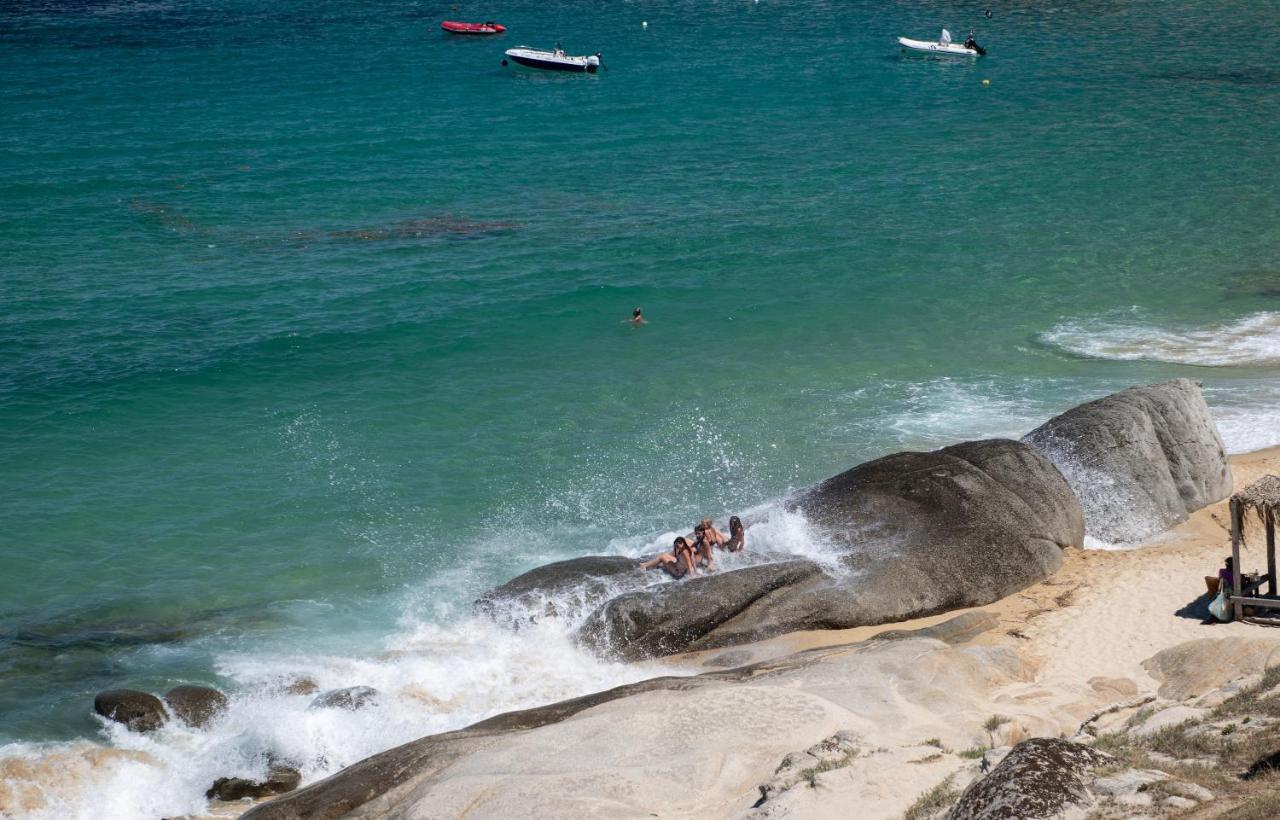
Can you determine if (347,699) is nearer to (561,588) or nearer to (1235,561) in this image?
(561,588)

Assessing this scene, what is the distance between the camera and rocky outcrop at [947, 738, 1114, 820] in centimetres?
991

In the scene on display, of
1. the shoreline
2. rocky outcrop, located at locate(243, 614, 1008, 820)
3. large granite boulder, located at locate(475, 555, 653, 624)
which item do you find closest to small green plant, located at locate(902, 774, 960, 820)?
the shoreline

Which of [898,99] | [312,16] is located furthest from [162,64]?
[898,99]

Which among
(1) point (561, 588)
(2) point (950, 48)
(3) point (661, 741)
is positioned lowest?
(1) point (561, 588)

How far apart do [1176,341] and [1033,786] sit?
23.7 metres

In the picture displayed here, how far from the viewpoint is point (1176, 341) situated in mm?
31062

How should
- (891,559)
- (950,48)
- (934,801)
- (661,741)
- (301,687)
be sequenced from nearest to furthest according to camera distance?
(934,801), (661,741), (301,687), (891,559), (950,48)

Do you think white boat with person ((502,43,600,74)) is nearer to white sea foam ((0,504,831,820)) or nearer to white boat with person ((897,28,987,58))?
white boat with person ((897,28,987,58))

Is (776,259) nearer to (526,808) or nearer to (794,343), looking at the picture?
(794,343)

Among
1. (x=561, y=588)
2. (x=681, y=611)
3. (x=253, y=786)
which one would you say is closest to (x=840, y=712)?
(x=681, y=611)

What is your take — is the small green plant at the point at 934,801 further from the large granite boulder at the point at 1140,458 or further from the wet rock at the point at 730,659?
the large granite boulder at the point at 1140,458

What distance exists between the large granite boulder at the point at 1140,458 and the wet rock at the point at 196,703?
1400 centimetres

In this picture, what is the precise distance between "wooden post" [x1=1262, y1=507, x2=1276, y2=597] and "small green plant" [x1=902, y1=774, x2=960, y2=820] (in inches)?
295

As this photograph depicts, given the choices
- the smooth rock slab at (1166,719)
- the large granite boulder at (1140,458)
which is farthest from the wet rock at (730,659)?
the large granite boulder at (1140,458)
